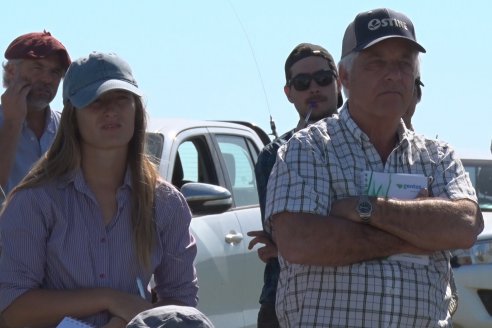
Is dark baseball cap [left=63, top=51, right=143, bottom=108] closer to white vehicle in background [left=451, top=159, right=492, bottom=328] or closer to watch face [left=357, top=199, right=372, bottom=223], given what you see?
watch face [left=357, top=199, right=372, bottom=223]

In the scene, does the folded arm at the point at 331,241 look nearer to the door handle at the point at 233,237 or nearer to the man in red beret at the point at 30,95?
the man in red beret at the point at 30,95

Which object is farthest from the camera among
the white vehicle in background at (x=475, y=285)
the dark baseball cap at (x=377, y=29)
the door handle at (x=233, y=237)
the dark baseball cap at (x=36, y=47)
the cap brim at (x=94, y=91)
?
the white vehicle in background at (x=475, y=285)

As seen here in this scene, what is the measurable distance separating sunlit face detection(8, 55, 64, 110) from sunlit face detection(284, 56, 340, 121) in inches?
45.7

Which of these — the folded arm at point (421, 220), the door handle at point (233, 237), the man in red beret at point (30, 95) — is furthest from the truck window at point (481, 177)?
the folded arm at point (421, 220)

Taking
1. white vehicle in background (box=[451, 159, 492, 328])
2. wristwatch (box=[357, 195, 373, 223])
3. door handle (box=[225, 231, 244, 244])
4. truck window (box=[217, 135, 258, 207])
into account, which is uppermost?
wristwatch (box=[357, 195, 373, 223])

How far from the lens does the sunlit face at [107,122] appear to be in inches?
201

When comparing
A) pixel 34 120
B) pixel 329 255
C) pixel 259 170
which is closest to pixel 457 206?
pixel 329 255

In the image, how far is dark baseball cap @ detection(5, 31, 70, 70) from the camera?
6449 millimetres

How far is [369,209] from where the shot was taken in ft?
15.9

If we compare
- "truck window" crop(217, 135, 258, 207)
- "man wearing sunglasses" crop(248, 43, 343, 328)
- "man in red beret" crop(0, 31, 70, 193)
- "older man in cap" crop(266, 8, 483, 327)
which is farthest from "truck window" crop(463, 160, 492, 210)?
"older man in cap" crop(266, 8, 483, 327)

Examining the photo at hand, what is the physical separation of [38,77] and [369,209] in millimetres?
2264

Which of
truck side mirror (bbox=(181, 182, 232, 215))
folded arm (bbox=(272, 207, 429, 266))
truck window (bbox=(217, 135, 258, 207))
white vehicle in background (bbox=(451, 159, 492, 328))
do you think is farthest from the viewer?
white vehicle in background (bbox=(451, 159, 492, 328))

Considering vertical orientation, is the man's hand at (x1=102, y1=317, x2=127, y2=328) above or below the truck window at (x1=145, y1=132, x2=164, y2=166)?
below

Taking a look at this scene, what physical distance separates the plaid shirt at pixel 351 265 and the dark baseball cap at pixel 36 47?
6.05ft
